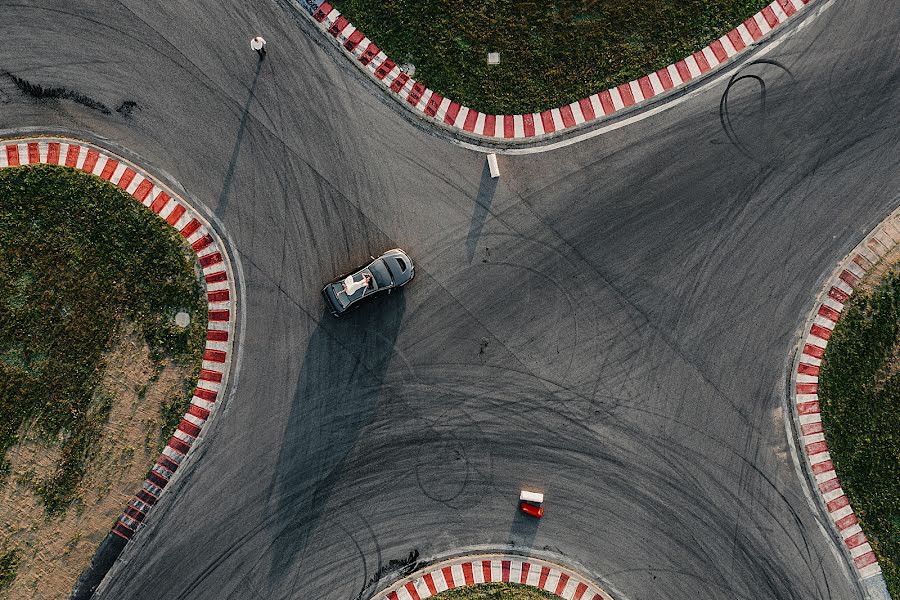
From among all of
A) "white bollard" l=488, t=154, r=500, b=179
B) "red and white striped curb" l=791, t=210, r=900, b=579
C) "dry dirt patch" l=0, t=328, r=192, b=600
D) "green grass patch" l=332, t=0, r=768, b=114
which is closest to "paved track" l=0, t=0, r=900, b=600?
"white bollard" l=488, t=154, r=500, b=179

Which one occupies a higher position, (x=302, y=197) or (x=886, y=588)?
(x=302, y=197)

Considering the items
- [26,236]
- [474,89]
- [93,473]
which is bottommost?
[93,473]

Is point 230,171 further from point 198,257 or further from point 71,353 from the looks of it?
point 71,353

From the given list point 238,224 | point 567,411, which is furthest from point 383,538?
point 238,224

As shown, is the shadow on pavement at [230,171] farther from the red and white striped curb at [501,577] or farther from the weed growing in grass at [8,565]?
the red and white striped curb at [501,577]

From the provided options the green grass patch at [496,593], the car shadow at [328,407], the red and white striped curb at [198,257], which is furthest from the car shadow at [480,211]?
the green grass patch at [496,593]

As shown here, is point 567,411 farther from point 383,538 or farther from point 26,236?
point 26,236

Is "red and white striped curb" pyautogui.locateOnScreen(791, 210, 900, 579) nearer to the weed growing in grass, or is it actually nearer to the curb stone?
the curb stone
